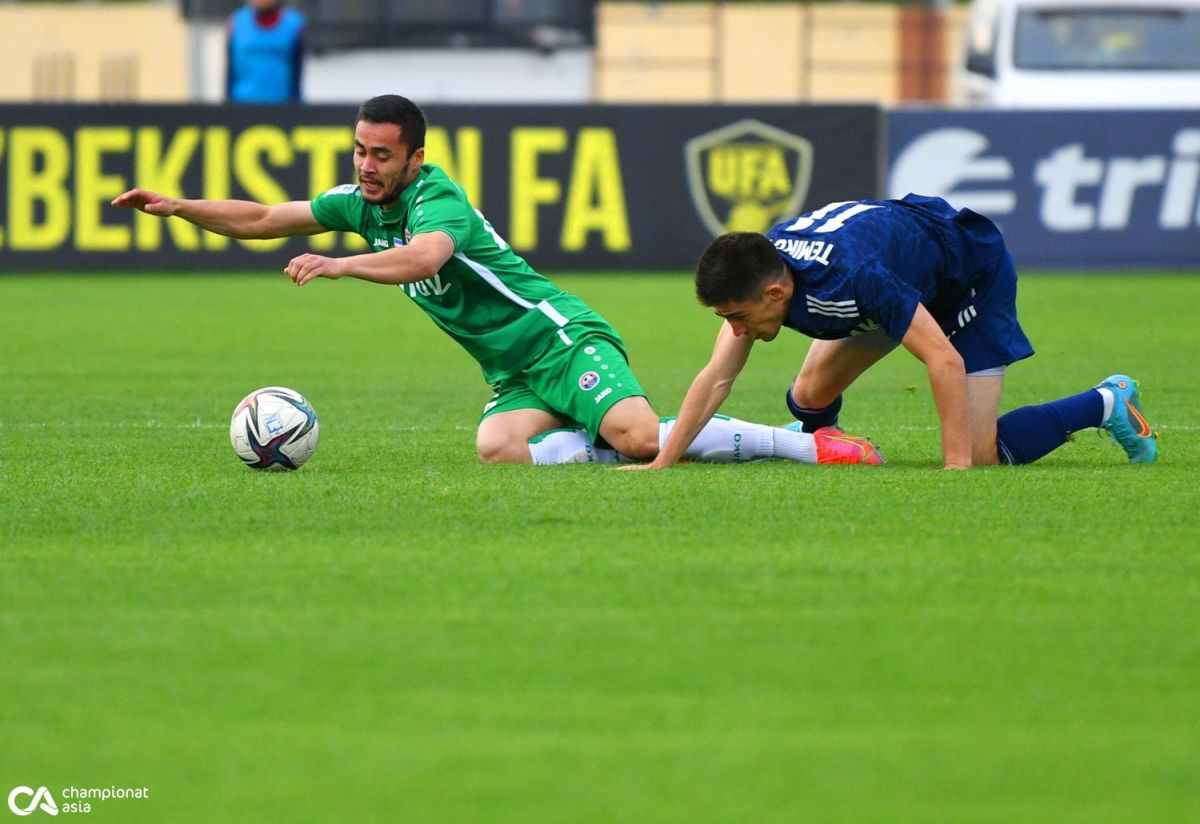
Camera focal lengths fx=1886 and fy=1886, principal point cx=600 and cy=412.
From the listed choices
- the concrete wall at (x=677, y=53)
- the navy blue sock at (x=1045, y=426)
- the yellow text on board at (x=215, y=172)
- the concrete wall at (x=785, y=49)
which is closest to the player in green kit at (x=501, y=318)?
the navy blue sock at (x=1045, y=426)

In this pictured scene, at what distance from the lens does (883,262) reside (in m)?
6.62

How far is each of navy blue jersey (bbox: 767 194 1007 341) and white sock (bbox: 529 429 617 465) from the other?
1.13 m

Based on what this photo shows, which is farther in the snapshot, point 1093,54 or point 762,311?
point 1093,54

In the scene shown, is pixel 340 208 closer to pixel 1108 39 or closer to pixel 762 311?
pixel 762 311

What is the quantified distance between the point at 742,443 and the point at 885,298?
118 centimetres

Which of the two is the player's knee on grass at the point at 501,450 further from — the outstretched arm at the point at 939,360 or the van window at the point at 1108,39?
the van window at the point at 1108,39

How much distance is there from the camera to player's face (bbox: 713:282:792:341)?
638cm

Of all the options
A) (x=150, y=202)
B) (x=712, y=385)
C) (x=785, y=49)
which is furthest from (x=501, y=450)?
(x=785, y=49)

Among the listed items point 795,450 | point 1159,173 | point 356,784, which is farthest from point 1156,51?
point 356,784

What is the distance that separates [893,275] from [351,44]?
22.7 meters

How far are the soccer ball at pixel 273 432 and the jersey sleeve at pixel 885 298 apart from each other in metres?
2.12

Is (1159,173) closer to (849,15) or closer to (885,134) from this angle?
(885,134)

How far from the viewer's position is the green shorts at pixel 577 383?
7.41 meters

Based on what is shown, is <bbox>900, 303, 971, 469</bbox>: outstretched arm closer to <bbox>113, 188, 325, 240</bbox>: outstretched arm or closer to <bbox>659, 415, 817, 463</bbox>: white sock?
<bbox>659, 415, 817, 463</bbox>: white sock
